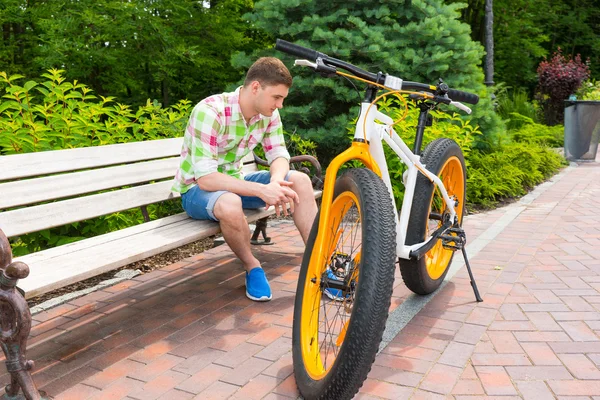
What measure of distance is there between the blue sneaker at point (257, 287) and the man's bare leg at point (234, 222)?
4.8 inches

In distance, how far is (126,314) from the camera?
136 inches

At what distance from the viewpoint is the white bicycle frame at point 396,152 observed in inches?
113

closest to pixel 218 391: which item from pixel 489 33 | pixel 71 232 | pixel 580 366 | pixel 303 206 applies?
pixel 303 206

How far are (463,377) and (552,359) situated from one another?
0.50 meters

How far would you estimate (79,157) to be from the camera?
3.51m

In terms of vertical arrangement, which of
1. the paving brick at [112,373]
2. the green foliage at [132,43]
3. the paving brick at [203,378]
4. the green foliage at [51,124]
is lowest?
Answer: the paving brick at [112,373]

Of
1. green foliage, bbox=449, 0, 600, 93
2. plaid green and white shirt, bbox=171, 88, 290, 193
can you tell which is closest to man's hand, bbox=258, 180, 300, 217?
plaid green and white shirt, bbox=171, 88, 290, 193

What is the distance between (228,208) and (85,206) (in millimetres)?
813

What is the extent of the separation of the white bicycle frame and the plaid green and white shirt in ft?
3.15

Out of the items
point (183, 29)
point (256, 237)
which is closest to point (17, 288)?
point (256, 237)

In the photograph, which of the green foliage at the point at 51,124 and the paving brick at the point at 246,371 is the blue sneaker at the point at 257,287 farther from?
the green foliage at the point at 51,124

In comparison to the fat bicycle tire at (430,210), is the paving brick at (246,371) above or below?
below

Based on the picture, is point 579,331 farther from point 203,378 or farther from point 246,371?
point 203,378

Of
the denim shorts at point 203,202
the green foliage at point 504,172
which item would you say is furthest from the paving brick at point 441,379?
the green foliage at point 504,172
